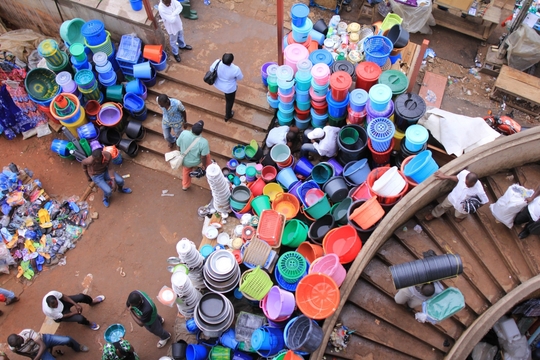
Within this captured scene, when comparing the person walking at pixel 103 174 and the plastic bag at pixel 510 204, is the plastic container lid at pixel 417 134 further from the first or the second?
the person walking at pixel 103 174

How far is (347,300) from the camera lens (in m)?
6.73

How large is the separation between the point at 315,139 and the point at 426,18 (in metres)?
4.57

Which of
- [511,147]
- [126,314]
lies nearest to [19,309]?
[126,314]

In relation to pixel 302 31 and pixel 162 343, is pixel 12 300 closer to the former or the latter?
pixel 162 343

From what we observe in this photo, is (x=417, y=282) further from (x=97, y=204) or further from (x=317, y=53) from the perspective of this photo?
(x=97, y=204)

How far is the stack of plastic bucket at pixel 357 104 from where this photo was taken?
7.44m

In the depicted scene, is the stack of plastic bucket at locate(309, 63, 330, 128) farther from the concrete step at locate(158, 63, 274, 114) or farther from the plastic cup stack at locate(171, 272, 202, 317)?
the plastic cup stack at locate(171, 272, 202, 317)

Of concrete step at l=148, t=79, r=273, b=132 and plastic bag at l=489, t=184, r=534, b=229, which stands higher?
plastic bag at l=489, t=184, r=534, b=229

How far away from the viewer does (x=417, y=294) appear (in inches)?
236

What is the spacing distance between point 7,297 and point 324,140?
626cm

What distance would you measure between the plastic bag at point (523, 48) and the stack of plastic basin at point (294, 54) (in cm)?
488

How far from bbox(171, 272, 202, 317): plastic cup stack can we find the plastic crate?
4938 mm

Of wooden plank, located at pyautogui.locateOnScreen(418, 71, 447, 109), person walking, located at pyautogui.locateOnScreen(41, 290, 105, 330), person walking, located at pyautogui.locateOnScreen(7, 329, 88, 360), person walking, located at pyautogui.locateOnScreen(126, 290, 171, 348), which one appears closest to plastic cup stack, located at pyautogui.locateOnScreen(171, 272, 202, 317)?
person walking, located at pyautogui.locateOnScreen(126, 290, 171, 348)

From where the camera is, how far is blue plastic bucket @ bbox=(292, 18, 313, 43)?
7984 millimetres
